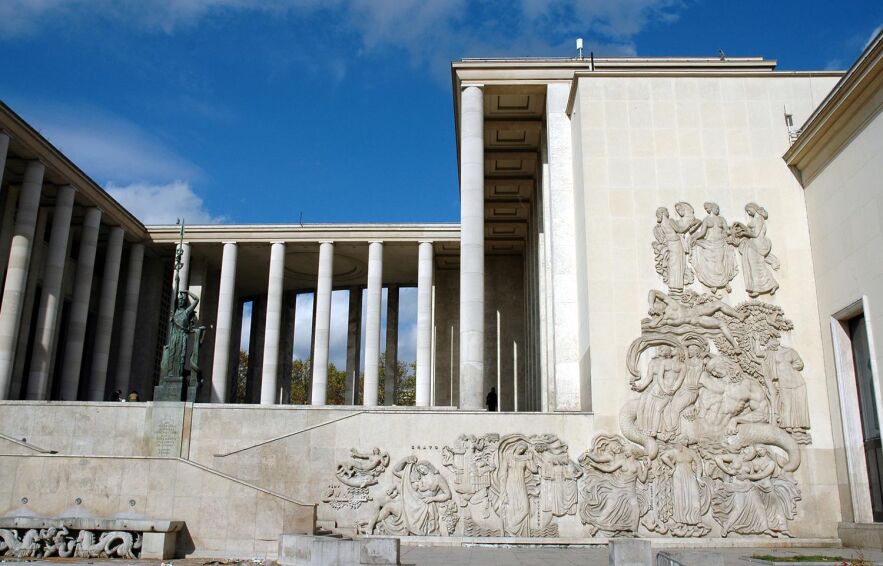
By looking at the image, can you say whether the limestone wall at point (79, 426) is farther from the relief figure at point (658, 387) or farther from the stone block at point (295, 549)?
the relief figure at point (658, 387)

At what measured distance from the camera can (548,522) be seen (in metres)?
17.3

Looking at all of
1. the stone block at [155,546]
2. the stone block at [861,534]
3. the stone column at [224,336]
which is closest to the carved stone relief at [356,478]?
the stone block at [155,546]

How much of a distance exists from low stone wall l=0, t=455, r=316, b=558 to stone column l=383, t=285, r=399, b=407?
18.9 m

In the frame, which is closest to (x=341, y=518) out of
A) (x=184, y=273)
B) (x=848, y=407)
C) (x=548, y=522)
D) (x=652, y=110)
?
(x=548, y=522)

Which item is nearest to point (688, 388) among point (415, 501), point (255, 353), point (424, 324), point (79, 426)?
point (415, 501)

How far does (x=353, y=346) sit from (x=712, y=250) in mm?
22593

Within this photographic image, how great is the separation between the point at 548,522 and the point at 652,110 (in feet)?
36.8

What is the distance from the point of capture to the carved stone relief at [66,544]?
47.8 ft

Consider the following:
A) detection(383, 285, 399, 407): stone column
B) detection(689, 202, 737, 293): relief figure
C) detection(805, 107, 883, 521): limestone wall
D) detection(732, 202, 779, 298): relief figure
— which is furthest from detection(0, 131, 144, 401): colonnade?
detection(805, 107, 883, 521): limestone wall

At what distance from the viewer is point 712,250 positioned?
19375mm

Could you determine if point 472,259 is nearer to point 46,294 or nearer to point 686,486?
point 686,486

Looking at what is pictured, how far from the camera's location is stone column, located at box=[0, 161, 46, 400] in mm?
25672

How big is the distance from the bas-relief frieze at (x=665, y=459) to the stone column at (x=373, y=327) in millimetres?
13271

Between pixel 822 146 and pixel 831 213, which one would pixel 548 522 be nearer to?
pixel 831 213
